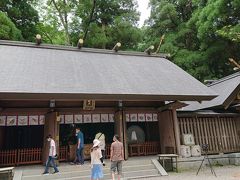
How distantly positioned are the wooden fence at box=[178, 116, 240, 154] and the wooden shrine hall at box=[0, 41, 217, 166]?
4.31ft

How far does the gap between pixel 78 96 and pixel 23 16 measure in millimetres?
15546

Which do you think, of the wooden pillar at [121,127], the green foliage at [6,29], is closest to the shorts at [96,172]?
the wooden pillar at [121,127]

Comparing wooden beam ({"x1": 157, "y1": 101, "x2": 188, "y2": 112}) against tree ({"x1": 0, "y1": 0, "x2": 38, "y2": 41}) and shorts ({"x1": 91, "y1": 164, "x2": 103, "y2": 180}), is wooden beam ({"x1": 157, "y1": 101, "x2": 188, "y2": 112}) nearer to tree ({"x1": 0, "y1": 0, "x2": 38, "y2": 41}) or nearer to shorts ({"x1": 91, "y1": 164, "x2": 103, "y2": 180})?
shorts ({"x1": 91, "y1": 164, "x2": 103, "y2": 180})

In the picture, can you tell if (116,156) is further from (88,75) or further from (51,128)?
(88,75)

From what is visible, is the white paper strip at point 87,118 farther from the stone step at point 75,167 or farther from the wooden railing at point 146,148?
the wooden railing at point 146,148

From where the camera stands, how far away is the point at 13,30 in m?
18.2

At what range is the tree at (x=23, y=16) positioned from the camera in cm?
2024

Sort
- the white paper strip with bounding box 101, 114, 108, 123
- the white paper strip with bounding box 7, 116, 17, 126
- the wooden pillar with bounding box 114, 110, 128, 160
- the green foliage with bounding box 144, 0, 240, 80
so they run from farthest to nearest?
1. the green foliage with bounding box 144, 0, 240, 80
2. the white paper strip with bounding box 101, 114, 108, 123
3. the wooden pillar with bounding box 114, 110, 128, 160
4. the white paper strip with bounding box 7, 116, 17, 126

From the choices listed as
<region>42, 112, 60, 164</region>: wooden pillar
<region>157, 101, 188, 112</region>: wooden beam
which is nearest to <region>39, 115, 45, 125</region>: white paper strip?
<region>42, 112, 60, 164</region>: wooden pillar

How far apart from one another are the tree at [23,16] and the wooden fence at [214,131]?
15760mm

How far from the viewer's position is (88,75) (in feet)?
36.8

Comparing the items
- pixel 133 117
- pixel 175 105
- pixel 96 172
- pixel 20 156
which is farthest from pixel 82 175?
pixel 175 105

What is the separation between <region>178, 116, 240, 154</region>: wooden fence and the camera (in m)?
12.6

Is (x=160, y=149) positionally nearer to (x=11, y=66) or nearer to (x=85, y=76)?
(x=85, y=76)
